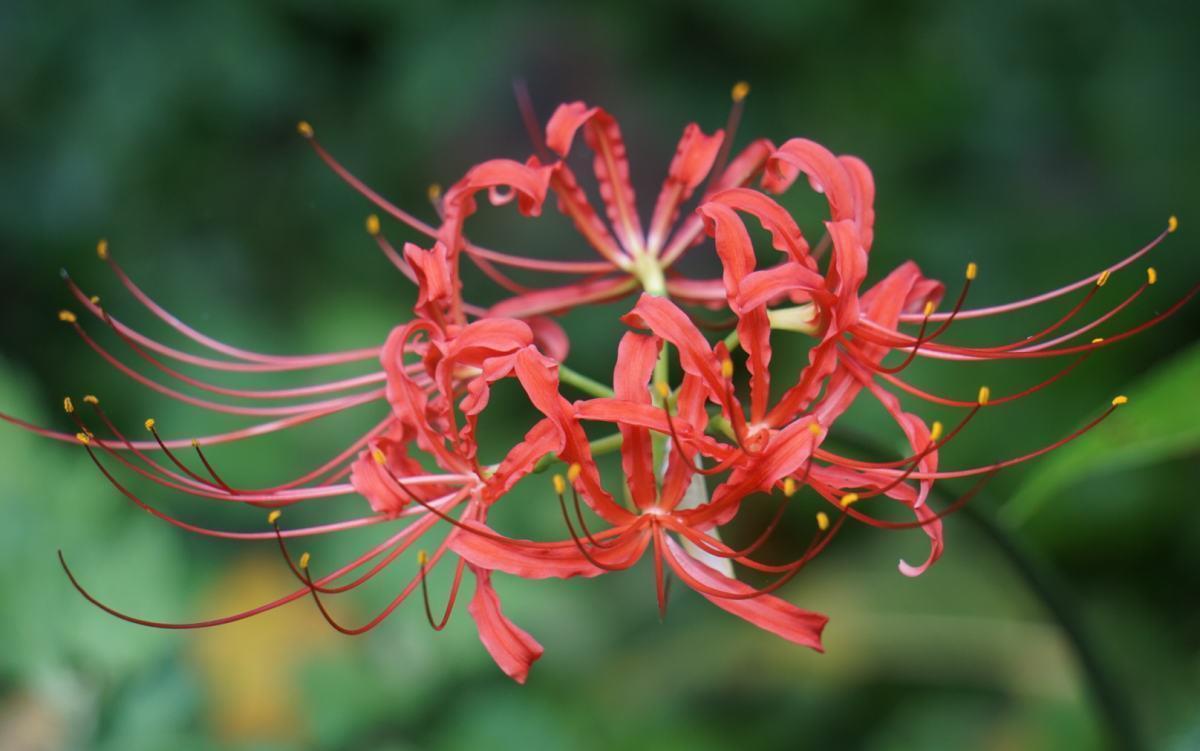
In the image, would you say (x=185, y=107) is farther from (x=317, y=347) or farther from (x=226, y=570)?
(x=226, y=570)

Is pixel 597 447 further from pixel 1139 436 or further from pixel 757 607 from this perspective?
pixel 1139 436

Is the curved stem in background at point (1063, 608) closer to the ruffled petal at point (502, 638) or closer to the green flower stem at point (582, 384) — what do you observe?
the green flower stem at point (582, 384)

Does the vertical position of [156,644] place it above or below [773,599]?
below

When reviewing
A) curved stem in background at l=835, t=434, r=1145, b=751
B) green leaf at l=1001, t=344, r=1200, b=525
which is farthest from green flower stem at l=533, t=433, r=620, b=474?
green leaf at l=1001, t=344, r=1200, b=525

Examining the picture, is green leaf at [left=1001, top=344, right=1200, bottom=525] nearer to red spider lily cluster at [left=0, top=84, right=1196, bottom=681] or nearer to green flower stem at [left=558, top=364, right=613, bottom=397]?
red spider lily cluster at [left=0, top=84, right=1196, bottom=681]

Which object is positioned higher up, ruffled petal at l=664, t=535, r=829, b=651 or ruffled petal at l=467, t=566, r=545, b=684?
ruffled petal at l=664, t=535, r=829, b=651

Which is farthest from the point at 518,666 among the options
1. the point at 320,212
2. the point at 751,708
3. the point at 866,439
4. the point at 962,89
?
the point at 320,212
